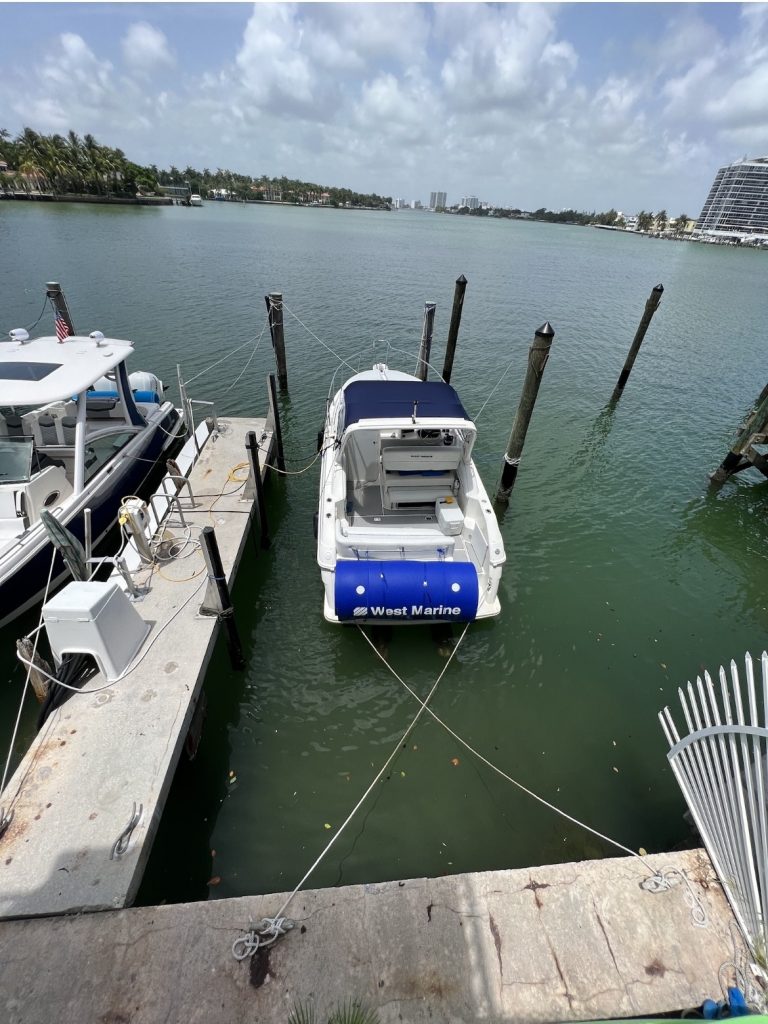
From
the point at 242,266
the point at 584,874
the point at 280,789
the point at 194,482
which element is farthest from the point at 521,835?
the point at 242,266

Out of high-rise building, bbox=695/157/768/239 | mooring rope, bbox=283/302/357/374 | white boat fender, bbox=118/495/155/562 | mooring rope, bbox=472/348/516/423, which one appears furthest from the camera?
high-rise building, bbox=695/157/768/239

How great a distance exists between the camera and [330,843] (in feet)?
13.7

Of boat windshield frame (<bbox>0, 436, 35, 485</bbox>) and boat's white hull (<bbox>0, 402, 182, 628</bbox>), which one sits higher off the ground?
boat windshield frame (<bbox>0, 436, 35, 485</bbox>)

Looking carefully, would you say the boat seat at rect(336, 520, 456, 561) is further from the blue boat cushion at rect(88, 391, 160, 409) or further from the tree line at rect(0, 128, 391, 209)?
the tree line at rect(0, 128, 391, 209)

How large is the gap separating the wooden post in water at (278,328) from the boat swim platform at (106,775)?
396 inches

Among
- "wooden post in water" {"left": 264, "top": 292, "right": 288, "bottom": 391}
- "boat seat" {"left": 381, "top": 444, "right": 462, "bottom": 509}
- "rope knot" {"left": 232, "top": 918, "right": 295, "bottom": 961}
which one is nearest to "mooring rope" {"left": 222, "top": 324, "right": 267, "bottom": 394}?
"wooden post in water" {"left": 264, "top": 292, "right": 288, "bottom": 391}

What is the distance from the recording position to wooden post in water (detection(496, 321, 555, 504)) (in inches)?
315

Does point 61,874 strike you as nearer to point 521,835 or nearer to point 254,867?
point 254,867

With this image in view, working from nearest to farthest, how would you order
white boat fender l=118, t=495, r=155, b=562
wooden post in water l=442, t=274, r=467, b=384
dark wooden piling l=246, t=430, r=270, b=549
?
white boat fender l=118, t=495, r=155, b=562 < dark wooden piling l=246, t=430, r=270, b=549 < wooden post in water l=442, t=274, r=467, b=384

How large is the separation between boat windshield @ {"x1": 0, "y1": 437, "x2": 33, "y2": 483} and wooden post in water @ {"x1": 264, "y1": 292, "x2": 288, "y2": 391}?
8.22 metres

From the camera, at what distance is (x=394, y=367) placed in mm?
17719

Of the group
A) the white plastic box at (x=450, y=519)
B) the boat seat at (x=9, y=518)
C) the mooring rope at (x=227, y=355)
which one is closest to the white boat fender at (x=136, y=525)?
the boat seat at (x=9, y=518)

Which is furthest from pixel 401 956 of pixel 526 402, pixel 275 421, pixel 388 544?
pixel 275 421

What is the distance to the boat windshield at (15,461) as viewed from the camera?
21.1 ft
